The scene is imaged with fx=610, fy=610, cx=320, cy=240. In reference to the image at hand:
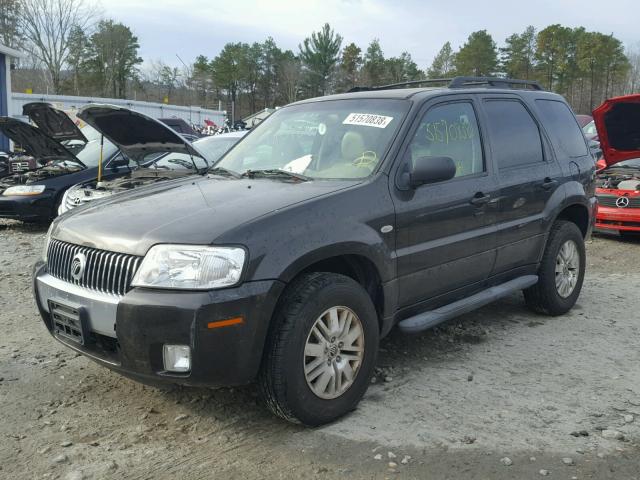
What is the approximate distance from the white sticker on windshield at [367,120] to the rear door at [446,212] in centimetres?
21

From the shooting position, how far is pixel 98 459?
2.99 m

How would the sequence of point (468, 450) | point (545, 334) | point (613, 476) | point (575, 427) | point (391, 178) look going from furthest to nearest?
point (545, 334) < point (391, 178) < point (575, 427) < point (468, 450) < point (613, 476)

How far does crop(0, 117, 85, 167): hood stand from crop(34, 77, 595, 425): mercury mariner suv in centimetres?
537

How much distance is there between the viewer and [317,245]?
3209 millimetres

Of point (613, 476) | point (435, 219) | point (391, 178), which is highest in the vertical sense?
point (391, 178)

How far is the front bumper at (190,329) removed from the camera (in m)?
2.84

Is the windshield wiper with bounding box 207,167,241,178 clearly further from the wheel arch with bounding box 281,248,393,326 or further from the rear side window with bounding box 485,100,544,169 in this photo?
the rear side window with bounding box 485,100,544,169

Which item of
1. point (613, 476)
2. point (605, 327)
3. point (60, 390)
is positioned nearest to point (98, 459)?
point (60, 390)

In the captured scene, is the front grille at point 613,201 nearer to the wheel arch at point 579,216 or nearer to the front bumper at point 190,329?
the wheel arch at point 579,216

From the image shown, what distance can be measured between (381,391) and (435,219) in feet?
3.75

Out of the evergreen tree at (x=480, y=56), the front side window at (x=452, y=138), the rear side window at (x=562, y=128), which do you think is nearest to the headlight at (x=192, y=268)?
the front side window at (x=452, y=138)

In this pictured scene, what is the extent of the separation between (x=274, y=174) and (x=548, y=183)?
240cm

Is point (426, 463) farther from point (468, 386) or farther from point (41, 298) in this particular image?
point (41, 298)

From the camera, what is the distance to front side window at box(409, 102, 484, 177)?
4039 mm
